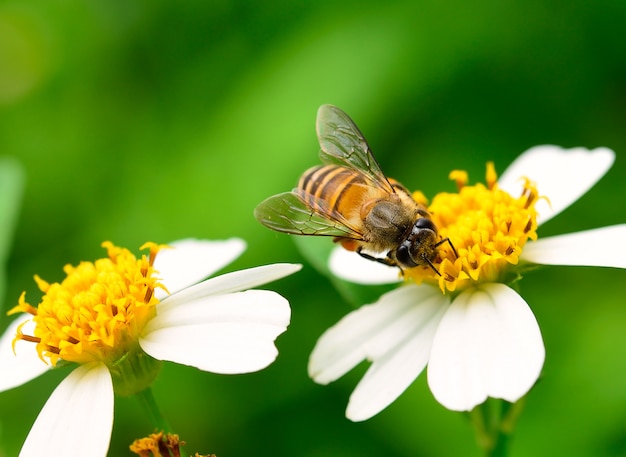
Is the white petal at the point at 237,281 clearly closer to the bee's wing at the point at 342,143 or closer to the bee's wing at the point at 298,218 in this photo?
the bee's wing at the point at 298,218

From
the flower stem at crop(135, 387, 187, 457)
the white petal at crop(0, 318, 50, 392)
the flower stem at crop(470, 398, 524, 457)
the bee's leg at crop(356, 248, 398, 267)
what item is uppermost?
the white petal at crop(0, 318, 50, 392)

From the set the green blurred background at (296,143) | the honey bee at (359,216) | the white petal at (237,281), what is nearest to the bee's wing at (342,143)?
the honey bee at (359,216)

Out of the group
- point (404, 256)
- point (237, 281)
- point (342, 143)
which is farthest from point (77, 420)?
point (342, 143)

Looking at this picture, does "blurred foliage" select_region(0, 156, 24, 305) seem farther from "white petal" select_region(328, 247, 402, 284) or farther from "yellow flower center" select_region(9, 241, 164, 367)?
"white petal" select_region(328, 247, 402, 284)

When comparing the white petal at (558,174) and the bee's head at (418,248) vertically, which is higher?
the bee's head at (418,248)

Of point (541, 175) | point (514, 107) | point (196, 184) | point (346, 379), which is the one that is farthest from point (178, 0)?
point (541, 175)

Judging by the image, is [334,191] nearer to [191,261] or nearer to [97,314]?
[191,261]

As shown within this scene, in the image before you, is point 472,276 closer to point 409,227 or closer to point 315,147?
point 409,227

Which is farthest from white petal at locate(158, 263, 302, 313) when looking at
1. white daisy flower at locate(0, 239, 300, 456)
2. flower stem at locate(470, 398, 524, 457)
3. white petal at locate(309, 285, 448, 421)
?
flower stem at locate(470, 398, 524, 457)
